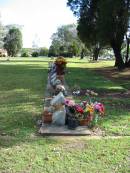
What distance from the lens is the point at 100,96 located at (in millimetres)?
15148

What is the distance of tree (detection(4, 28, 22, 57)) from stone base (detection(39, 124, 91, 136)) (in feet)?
369

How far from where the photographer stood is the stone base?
8.33 m

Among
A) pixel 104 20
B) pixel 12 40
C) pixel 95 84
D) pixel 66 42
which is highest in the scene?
pixel 104 20

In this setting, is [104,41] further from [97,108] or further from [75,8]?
[97,108]

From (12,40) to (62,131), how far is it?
113614mm

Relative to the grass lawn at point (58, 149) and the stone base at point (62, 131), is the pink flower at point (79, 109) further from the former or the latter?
the grass lawn at point (58, 149)

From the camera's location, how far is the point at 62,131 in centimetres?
847

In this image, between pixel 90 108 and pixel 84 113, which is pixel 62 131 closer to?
pixel 84 113

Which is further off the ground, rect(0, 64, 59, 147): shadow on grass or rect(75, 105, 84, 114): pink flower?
rect(75, 105, 84, 114): pink flower

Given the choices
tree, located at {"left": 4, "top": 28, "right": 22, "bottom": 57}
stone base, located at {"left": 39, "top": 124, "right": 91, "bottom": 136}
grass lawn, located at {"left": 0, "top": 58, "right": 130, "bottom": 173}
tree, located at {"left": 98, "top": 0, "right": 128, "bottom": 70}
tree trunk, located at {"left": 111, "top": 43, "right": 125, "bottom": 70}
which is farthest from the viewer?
tree, located at {"left": 4, "top": 28, "right": 22, "bottom": 57}

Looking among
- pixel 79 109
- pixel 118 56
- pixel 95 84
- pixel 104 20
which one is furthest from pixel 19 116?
pixel 118 56

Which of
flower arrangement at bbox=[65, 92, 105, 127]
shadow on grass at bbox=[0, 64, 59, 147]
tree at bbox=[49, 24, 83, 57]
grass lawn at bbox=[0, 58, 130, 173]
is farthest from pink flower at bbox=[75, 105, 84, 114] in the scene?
tree at bbox=[49, 24, 83, 57]

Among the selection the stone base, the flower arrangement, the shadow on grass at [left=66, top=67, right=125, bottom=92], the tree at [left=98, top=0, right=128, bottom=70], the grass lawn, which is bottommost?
the shadow on grass at [left=66, top=67, right=125, bottom=92]

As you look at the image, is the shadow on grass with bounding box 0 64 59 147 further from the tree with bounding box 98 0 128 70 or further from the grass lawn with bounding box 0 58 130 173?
A: the tree with bounding box 98 0 128 70
